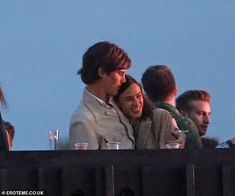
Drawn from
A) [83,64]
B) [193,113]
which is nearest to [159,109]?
[83,64]

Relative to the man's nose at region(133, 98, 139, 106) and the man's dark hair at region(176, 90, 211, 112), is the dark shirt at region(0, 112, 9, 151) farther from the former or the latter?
the man's dark hair at region(176, 90, 211, 112)

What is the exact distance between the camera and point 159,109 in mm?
4820

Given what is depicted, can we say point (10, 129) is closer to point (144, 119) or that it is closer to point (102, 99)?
point (102, 99)

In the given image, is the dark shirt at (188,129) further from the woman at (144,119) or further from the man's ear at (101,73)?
the man's ear at (101,73)

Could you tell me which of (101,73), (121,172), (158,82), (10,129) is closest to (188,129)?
(158,82)

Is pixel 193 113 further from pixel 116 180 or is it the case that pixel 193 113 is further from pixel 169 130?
pixel 116 180

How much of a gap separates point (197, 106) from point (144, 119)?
3.95 feet

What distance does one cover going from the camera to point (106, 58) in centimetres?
461

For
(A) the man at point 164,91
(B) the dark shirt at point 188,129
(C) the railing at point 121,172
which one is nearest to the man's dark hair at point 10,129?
(A) the man at point 164,91

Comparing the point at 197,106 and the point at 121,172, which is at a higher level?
the point at 197,106

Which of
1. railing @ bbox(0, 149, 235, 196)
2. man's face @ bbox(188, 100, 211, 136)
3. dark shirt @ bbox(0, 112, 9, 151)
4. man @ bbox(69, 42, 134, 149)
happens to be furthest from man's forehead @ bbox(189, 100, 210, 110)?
railing @ bbox(0, 149, 235, 196)

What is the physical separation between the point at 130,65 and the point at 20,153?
50.4 inches

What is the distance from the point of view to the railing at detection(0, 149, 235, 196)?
3.39 metres

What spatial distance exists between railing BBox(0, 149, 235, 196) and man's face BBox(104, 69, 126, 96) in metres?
1.23
